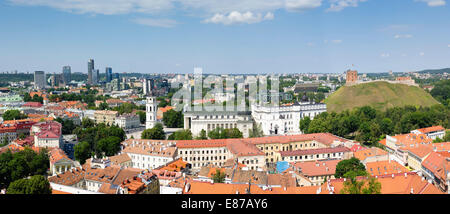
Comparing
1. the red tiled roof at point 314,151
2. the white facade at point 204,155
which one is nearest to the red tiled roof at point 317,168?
the red tiled roof at point 314,151

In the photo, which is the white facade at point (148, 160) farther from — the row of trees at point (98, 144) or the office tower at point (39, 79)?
the office tower at point (39, 79)

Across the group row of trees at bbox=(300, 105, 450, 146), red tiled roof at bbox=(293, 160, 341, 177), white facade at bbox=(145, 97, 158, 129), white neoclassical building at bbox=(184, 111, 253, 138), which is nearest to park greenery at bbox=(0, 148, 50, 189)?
white facade at bbox=(145, 97, 158, 129)

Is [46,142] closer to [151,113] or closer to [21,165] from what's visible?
[21,165]

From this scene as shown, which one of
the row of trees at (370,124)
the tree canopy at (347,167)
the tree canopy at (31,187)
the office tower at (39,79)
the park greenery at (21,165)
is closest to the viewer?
the tree canopy at (31,187)
